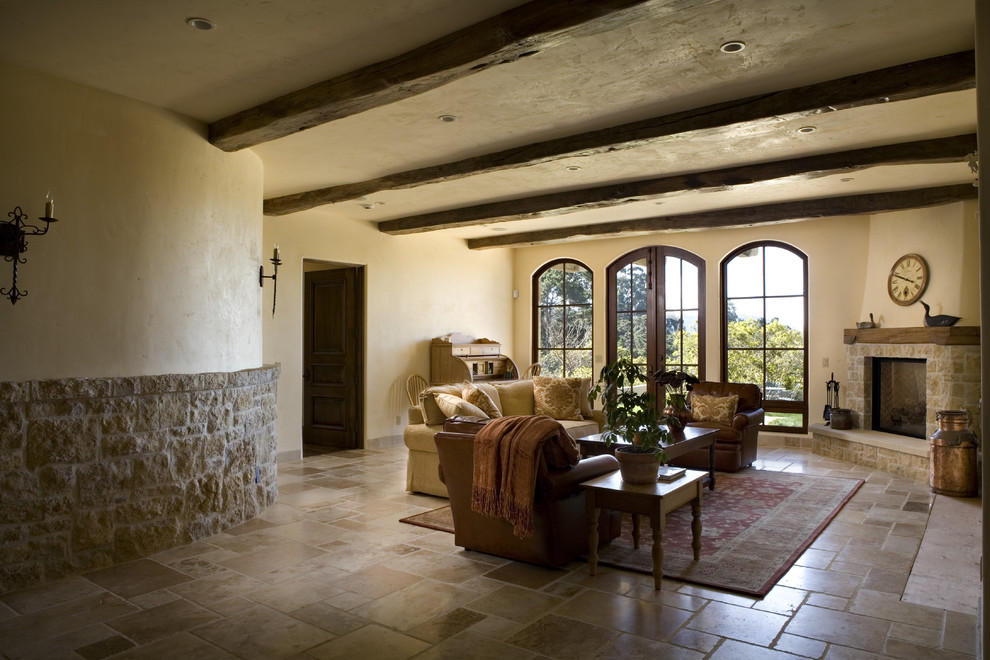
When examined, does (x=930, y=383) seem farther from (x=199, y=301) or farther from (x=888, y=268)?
(x=199, y=301)

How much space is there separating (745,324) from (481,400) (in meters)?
4.50

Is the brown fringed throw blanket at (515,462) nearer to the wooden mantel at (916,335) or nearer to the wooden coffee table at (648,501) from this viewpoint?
the wooden coffee table at (648,501)

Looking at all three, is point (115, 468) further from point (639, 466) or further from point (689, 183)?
point (689, 183)

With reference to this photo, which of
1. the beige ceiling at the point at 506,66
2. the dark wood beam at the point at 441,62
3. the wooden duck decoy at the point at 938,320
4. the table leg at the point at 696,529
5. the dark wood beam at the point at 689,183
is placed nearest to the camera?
the dark wood beam at the point at 441,62

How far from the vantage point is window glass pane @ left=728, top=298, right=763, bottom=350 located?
8.85 metres

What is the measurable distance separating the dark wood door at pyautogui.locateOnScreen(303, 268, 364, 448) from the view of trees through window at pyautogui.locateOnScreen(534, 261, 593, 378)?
342 centimetres

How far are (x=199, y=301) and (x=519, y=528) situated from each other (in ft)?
9.30

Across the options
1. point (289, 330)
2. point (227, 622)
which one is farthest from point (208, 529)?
point (289, 330)

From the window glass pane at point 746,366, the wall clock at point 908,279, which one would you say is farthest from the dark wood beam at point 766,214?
the window glass pane at point 746,366

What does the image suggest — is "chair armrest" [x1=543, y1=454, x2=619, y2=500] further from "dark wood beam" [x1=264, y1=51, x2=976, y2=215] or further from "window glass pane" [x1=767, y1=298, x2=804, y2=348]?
"window glass pane" [x1=767, y1=298, x2=804, y2=348]

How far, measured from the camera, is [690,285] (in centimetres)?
939

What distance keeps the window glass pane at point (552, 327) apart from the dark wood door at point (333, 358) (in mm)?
3447

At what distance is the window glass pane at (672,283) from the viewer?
9508mm

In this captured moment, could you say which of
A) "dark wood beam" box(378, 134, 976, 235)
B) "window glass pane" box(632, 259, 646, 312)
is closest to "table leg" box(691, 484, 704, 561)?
"dark wood beam" box(378, 134, 976, 235)
